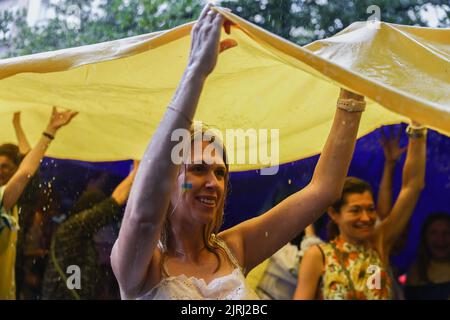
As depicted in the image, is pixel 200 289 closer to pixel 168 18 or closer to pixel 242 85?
pixel 242 85

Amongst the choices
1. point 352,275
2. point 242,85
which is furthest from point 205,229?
point 352,275

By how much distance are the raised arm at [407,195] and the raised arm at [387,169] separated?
3.9 inches

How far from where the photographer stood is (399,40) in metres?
2.68

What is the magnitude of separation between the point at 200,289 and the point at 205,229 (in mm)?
225

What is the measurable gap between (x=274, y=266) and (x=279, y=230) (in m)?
1.62

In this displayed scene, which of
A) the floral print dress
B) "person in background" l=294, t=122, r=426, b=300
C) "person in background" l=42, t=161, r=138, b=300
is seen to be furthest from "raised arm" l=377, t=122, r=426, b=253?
"person in background" l=42, t=161, r=138, b=300

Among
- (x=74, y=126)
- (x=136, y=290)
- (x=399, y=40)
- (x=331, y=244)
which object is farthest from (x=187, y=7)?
(x=136, y=290)

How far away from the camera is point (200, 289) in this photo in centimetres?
227

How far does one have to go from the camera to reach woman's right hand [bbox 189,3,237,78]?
81.9 inches

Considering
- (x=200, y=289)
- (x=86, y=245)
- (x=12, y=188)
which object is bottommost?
(x=86, y=245)

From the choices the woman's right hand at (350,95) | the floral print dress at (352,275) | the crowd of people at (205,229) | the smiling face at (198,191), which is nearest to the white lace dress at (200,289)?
the crowd of people at (205,229)

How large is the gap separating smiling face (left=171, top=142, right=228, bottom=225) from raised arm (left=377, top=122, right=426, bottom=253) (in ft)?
5.30

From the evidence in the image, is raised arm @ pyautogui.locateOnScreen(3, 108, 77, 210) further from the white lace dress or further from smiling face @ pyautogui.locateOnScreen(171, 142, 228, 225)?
the white lace dress
